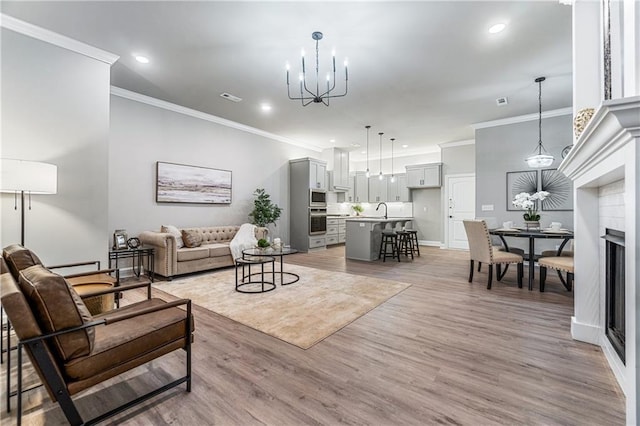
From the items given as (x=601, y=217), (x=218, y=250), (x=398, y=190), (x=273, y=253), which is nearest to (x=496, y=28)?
(x=601, y=217)

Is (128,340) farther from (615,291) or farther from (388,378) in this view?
(615,291)

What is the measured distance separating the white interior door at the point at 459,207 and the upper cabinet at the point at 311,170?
3.68 metres

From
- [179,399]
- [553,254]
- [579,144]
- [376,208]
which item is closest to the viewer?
[179,399]

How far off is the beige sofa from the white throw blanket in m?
0.11

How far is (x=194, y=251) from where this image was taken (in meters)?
4.68

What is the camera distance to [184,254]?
4.55m

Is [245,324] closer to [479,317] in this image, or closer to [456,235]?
[479,317]

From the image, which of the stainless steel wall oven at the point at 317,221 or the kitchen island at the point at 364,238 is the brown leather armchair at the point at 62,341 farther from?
the stainless steel wall oven at the point at 317,221

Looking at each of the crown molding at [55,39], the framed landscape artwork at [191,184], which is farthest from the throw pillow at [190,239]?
the crown molding at [55,39]

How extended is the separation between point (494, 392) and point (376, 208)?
27.3ft

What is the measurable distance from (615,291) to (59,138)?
5.56m

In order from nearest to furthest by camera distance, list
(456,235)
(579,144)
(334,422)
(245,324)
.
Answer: (334,422)
(579,144)
(245,324)
(456,235)

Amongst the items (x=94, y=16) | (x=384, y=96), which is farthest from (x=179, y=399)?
(x=384, y=96)

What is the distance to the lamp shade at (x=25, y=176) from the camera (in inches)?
95.6
